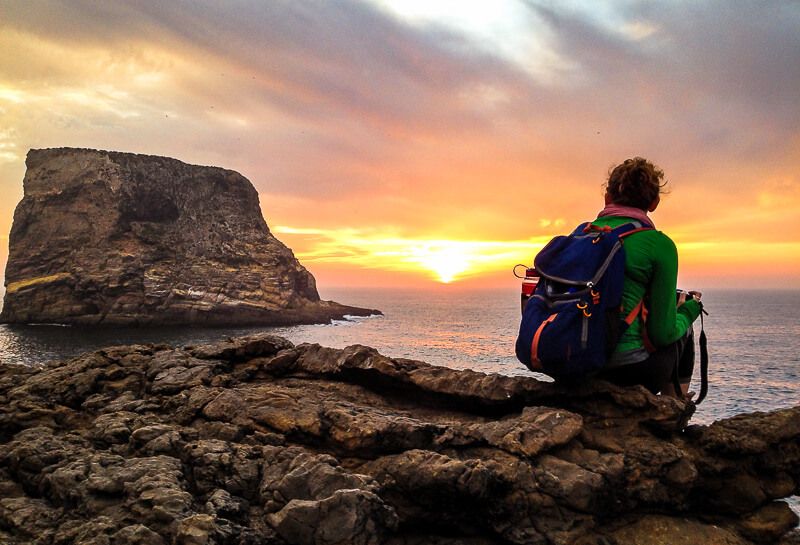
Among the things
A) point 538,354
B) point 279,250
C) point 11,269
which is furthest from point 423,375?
point 11,269

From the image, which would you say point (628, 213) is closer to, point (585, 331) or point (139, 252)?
point (585, 331)

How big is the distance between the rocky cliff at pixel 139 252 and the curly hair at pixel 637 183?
89.6 metres

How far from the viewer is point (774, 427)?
6145 mm

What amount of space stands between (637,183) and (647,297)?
135cm

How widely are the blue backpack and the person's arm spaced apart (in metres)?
0.21

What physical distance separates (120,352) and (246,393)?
473 cm

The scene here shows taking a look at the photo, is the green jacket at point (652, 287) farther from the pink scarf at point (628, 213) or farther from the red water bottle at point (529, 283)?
the red water bottle at point (529, 283)

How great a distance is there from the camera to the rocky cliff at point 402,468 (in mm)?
4656

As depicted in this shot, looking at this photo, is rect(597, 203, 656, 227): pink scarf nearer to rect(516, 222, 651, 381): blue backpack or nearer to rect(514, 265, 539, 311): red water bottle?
rect(516, 222, 651, 381): blue backpack

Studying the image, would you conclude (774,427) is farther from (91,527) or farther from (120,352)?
(120,352)

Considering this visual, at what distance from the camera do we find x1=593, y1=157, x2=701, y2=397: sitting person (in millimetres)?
5070

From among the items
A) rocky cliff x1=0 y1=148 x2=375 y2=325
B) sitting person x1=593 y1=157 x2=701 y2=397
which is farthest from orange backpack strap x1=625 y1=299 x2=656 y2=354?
rocky cliff x1=0 y1=148 x2=375 y2=325

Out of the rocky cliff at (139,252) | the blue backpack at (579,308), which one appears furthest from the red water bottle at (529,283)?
the rocky cliff at (139,252)

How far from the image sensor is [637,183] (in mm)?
5406
